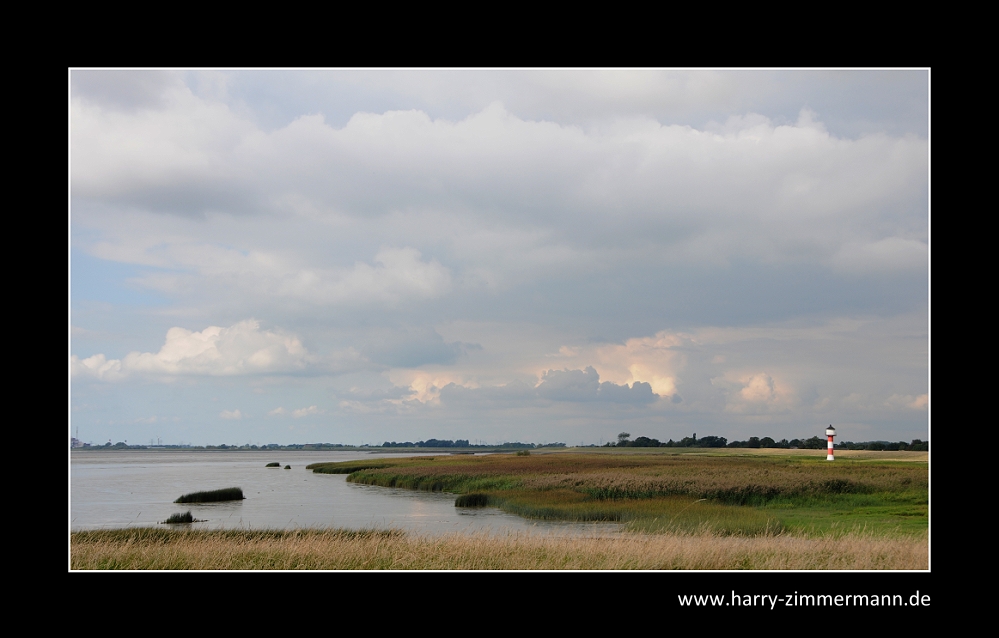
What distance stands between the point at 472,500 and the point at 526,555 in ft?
79.1

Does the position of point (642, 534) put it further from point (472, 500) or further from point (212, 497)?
point (212, 497)

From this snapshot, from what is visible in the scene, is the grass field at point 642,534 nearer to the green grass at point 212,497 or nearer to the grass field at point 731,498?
the grass field at point 731,498

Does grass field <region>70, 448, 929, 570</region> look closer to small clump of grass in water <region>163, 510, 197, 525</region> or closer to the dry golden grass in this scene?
the dry golden grass

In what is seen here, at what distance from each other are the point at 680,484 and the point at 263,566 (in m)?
27.5

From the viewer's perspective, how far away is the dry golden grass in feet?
44.7

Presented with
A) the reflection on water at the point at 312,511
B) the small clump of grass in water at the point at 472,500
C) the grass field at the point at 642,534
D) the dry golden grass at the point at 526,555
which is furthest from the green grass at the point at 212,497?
the dry golden grass at the point at 526,555

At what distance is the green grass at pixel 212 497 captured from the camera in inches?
1754

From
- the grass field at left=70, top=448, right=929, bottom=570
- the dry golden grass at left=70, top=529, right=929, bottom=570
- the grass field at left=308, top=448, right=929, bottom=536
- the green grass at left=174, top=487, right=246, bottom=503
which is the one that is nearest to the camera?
the dry golden grass at left=70, top=529, right=929, bottom=570

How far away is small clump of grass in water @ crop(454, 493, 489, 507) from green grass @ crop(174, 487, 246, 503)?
58.6ft

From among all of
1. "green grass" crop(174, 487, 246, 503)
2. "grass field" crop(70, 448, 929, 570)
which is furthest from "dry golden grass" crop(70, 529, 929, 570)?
"green grass" crop(174, 487, 246, 503)

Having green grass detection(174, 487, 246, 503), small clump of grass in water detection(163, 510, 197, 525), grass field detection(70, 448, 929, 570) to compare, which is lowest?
green grass detection(174, 487, 246, 503)

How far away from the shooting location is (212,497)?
45.8 meters
